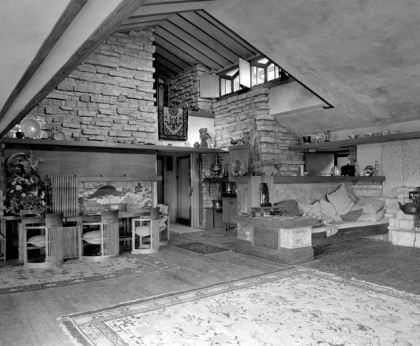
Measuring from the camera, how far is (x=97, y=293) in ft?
13.9

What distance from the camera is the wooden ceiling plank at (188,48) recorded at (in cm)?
988

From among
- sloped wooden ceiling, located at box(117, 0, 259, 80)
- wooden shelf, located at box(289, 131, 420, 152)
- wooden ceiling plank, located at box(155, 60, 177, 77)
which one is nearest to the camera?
wooden shelf, located at box(289, 131, 420, 152)

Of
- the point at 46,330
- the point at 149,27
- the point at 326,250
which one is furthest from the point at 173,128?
the point at 46,330

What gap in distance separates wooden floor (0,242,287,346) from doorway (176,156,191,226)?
4.64 meters

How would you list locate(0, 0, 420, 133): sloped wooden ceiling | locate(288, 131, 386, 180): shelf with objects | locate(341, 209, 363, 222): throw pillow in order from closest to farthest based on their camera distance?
locate(0, 0, 420, 133): sloped wooden ceiling
locate(341, 209, 363, 222): throw pillow
locate(288, 131, 386, 180): shelf with objects

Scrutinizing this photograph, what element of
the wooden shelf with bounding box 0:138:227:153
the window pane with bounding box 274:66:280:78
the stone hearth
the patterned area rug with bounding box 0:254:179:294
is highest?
the window pane with bounding box 274:66:280:78

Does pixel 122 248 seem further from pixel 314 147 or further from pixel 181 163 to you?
pixel 314 147

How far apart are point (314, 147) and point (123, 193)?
4.83 metres

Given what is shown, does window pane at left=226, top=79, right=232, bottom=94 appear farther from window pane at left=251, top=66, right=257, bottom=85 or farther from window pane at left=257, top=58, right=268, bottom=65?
window pane at left=257, top=58, right=268, bottom=65

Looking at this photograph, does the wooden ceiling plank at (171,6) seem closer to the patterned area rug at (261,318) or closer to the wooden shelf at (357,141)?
the wooden shelf at (357,141)

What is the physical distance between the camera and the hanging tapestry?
31.1 ft

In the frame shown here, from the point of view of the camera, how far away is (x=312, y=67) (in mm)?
7195

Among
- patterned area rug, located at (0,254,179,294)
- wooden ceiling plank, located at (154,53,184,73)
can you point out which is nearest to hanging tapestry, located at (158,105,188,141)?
wooden ceiling plank, located at (154,53,184,73)

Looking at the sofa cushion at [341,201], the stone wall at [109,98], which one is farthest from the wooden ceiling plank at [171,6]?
the sofa cushion at [341,201]
